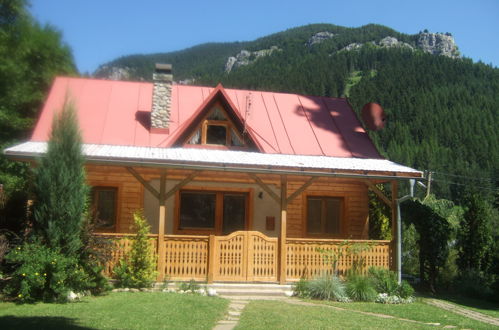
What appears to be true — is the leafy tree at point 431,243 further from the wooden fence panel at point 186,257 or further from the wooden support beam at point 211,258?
the wooden fence panel at point 186,257

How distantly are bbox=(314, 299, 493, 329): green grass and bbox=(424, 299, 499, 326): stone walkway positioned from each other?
0.35m

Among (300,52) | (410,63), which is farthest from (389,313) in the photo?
(300,52)

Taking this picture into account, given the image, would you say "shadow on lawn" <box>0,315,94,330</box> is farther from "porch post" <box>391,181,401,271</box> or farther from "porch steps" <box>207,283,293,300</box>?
"porch post" <box>391,181,401,271</box>

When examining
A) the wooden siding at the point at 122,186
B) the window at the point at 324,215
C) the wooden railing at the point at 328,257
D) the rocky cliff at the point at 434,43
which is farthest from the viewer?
the rocky cliff at the point at 434,43

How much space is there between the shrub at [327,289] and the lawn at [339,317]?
0.51 m

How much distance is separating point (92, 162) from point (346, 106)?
1079 centimetres

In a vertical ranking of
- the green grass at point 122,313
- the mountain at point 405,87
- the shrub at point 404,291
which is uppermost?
the mountain at point 405,87

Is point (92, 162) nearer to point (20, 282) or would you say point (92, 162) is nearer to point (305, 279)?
point (20, 282)

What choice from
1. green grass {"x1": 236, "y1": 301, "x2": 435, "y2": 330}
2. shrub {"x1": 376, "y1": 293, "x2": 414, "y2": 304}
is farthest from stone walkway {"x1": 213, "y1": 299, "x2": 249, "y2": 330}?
shrub {"x1": 376, "y1": 293, "x2": 414, "y2": 304}

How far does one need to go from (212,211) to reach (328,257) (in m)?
4.30

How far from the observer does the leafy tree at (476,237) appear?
15297mm

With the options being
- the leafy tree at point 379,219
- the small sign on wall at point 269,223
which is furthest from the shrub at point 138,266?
the leafy tree at point 379,219

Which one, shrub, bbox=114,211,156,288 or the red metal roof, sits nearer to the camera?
shrub, bbox=114,211,156,288

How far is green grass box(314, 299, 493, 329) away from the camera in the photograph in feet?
33.1
